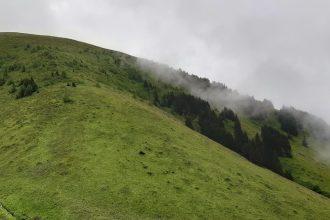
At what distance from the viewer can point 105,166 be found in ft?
189

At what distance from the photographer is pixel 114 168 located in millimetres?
57469

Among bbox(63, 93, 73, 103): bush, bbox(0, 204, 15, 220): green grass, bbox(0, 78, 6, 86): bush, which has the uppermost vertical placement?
bbox(63, 93, 73, 103): bush

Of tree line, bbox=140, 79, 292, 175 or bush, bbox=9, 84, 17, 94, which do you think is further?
tree line, bbox=140, 79, 292, 175

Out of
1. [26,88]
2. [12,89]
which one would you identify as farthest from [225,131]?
[12,89]

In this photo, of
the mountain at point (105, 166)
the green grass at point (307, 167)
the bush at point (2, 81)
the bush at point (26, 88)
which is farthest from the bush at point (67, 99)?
the green grass at point (307, 167)

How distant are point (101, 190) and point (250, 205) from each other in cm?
1893

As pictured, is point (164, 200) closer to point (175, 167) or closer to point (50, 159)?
point (175, 167)

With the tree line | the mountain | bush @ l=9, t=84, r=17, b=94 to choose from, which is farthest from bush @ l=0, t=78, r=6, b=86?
the tree line

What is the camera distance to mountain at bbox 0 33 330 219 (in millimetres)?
50031

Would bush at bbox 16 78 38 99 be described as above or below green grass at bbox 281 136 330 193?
below

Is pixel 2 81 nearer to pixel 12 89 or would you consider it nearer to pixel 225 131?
pixel 12 89

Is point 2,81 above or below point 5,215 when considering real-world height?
above

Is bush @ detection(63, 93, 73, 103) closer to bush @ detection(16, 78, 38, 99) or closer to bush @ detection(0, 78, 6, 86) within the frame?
bush @ detection(16, 78, 38, 99)

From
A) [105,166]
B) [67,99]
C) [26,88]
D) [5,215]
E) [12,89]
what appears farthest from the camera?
[12,89]
